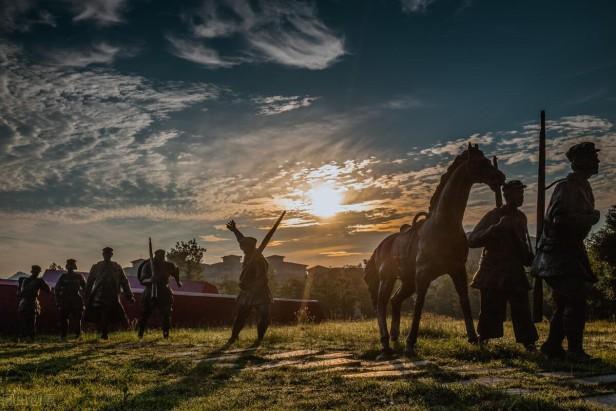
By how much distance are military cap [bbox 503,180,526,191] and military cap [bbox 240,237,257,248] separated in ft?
17.8

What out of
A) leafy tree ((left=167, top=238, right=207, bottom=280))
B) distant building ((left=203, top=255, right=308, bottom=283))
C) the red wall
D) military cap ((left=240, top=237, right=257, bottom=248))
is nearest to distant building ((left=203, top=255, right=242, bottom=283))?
distant building ((left=203, top=255, right=308, bottom=283))

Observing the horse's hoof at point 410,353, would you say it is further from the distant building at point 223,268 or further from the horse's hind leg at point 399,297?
the distant building at point 223,268

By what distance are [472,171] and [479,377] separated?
2916 millimetres

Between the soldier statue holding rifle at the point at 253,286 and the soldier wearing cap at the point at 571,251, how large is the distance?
5.80 meters

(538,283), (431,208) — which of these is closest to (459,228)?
(431,208)

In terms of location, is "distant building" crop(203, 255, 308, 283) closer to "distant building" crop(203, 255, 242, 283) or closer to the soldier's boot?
"distant building" crop(203, 255, 242, 283)

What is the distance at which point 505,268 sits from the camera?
24.3 ft

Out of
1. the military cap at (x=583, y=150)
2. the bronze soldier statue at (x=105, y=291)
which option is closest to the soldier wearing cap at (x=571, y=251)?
Answer: the military cap at (x=583, y=150)

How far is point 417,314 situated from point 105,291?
9001mm

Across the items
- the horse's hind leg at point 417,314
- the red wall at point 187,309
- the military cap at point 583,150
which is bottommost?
the red wall at point 187,309

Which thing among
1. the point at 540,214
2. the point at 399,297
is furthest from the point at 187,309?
the point at 540,214

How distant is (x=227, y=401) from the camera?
462cm

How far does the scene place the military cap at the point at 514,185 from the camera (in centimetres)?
755

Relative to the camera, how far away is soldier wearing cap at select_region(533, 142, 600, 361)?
608 centimetres
